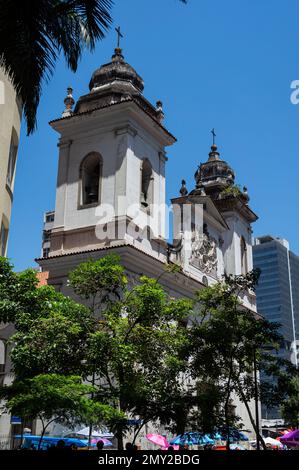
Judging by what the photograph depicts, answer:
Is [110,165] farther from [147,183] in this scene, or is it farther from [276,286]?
[276,286]

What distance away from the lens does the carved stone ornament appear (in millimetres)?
30128

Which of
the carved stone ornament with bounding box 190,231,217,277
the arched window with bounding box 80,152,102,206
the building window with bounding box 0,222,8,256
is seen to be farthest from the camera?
the carved stone ornament with bounding box 190,231,217,277

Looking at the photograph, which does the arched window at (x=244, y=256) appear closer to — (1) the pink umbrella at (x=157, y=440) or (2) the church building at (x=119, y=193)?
(2) the church building at (x=119, y=193)

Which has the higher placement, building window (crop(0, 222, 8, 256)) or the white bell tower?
the white bell tower

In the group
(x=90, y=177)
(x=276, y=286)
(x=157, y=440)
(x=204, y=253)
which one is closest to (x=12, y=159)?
(x=90, y=177)

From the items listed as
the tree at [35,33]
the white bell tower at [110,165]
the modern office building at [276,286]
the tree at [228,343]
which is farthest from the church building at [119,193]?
Result: the modern office building at [276,286]

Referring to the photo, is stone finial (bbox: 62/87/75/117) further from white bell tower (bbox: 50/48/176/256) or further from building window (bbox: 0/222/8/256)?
building window (bbox: 0/222/8/256)

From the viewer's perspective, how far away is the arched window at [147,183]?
2642 centimetres

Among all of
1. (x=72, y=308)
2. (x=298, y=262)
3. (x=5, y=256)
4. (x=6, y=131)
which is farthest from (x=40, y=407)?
(x=298, y=262)

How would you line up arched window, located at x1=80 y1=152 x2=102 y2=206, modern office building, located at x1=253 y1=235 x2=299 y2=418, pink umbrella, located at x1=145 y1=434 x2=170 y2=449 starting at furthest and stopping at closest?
modern office building, located at x1=253 y1=235 x2=299 y2=418 → arched window, located at x1=80 y1=152 x2=102 y2=206 → pink umbrella, located at x1=145 y1=434 x2=170 y2=449

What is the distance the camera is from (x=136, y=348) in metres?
15.7

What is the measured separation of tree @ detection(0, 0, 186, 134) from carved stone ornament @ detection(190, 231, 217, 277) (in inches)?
807

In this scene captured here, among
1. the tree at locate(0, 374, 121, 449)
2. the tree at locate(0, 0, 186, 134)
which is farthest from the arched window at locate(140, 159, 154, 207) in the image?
the tree at locate(0, 0, 186, 134)

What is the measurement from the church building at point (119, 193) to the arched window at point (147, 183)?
49 mm
